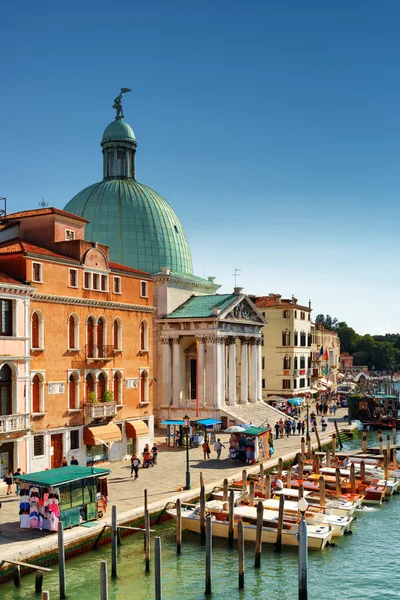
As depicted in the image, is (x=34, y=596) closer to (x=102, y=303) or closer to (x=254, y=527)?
(x=254, y=527)

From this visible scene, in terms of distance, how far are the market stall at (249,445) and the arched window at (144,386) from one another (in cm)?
597

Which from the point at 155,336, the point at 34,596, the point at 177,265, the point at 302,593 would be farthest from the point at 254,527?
the point at 177,265

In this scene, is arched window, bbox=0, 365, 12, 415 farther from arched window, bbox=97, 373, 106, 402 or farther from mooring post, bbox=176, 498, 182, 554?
mooring post, bbox=176, 498, 182, 554

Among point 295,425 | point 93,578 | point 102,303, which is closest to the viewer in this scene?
point 93,578

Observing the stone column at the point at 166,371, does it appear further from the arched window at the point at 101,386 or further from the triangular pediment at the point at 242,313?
the arched window at the point at 101,386

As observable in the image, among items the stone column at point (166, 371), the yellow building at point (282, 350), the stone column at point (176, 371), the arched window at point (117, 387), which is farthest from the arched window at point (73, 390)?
the yellow building at point (282, 350)

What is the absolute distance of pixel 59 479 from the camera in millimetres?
24750

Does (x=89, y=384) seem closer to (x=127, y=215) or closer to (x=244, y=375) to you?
(x=127, y=215)

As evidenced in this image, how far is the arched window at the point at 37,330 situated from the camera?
3369 centimetres

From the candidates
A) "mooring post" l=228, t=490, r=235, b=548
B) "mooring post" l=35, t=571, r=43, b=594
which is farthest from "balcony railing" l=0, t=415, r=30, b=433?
"mooring post" l=228, t=490, r=235, b=548

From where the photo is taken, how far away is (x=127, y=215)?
58562 mm

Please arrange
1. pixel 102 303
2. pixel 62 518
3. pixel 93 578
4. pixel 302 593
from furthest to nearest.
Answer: pixel 102 303 → pixel 62 518 → pixel 93 578 → pixel 302 593

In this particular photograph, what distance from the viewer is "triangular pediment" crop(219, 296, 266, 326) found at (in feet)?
187

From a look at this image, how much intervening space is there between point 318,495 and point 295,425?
838 inches
